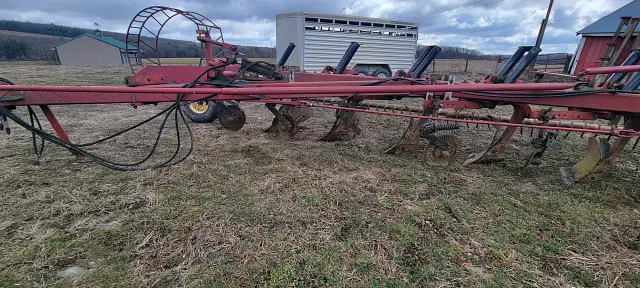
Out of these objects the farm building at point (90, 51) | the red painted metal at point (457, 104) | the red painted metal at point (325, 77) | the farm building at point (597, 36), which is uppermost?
the farm building at point (597, 36)

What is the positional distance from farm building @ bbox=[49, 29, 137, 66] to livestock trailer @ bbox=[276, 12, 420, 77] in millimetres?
35717

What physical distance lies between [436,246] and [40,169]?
4.22 meters

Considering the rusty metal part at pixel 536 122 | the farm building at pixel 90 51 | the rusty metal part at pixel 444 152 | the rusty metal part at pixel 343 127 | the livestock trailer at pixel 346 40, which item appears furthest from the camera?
the farm building at pixel 90 51

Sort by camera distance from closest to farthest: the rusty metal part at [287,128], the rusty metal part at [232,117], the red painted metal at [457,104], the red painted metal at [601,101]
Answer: the red painted metal at [601,101]
the red painted metal at [457,104]
the rusty metal part at [287,128]
the rusty metal part at [232,117]

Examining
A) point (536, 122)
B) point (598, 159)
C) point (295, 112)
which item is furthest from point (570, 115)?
point (295, 112)

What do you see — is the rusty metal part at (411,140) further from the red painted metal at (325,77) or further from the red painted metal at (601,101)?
the red painted metal at (601,101)

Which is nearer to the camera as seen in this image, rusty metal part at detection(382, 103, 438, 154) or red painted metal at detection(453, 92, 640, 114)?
red painted metal at detection(453, 92, 640, 114)

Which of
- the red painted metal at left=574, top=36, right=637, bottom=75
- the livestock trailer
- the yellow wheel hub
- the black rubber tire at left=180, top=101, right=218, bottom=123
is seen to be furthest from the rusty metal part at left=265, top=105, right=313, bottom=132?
the red painted metal at left=574, top=36, right=637, bottom=75

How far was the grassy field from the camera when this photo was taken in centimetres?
222

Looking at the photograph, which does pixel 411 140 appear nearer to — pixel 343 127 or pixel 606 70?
pixel 343 127

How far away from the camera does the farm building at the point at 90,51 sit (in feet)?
131

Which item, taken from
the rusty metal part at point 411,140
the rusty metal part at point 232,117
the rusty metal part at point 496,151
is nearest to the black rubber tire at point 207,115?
the rusty metal part at point 232,117

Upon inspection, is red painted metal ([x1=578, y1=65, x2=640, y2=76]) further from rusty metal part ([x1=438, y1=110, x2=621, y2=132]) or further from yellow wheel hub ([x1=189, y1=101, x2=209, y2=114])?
yellow wheel hub ([x1=189, y1=101, x2=209, y2=114])

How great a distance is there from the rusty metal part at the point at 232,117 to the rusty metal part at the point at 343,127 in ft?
4.62
